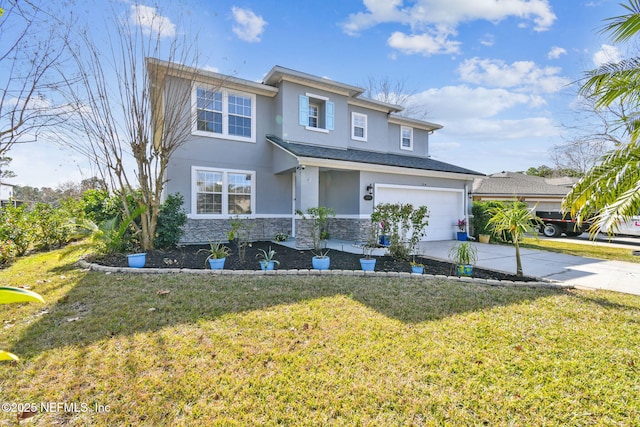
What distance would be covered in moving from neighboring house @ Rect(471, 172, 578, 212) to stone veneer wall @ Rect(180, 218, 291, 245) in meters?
15.7

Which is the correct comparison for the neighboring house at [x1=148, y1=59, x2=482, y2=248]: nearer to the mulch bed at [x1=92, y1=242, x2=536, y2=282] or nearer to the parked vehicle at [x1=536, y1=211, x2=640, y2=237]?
the mulch bed at [x1=92, y1=242, x2=536, y2=282]

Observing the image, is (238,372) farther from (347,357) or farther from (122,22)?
(122,22)

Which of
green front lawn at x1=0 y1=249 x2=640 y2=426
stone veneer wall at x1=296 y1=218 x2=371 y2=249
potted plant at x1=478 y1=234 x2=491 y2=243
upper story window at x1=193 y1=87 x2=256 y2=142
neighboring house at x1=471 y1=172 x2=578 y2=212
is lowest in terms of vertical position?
green front lawn at x1=0 y1=249 x2=640 y2=426

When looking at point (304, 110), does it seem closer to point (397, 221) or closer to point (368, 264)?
point (397, 221)

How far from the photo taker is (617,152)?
5648 mm

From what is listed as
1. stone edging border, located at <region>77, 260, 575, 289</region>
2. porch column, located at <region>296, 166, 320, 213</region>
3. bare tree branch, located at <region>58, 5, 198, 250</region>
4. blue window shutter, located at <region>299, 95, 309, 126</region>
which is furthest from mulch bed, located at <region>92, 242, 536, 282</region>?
blue window shutter, located at <region>299, 95, 309, 126</region>

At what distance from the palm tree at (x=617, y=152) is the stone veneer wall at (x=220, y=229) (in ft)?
30.6

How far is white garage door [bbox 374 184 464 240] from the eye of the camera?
11.8m

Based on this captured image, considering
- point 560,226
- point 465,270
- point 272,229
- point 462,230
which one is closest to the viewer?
point 465,270

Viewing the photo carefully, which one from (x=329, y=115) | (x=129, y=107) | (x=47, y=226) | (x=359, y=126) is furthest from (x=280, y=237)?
(x=47, y=226)

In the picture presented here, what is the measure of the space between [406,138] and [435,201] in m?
5.18

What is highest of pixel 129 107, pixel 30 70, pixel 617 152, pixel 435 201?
pixel 30 70

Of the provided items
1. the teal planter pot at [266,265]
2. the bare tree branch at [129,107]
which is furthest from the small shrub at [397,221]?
the bare tree branch at [129,107]

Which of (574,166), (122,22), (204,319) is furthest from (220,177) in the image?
(574,166)
